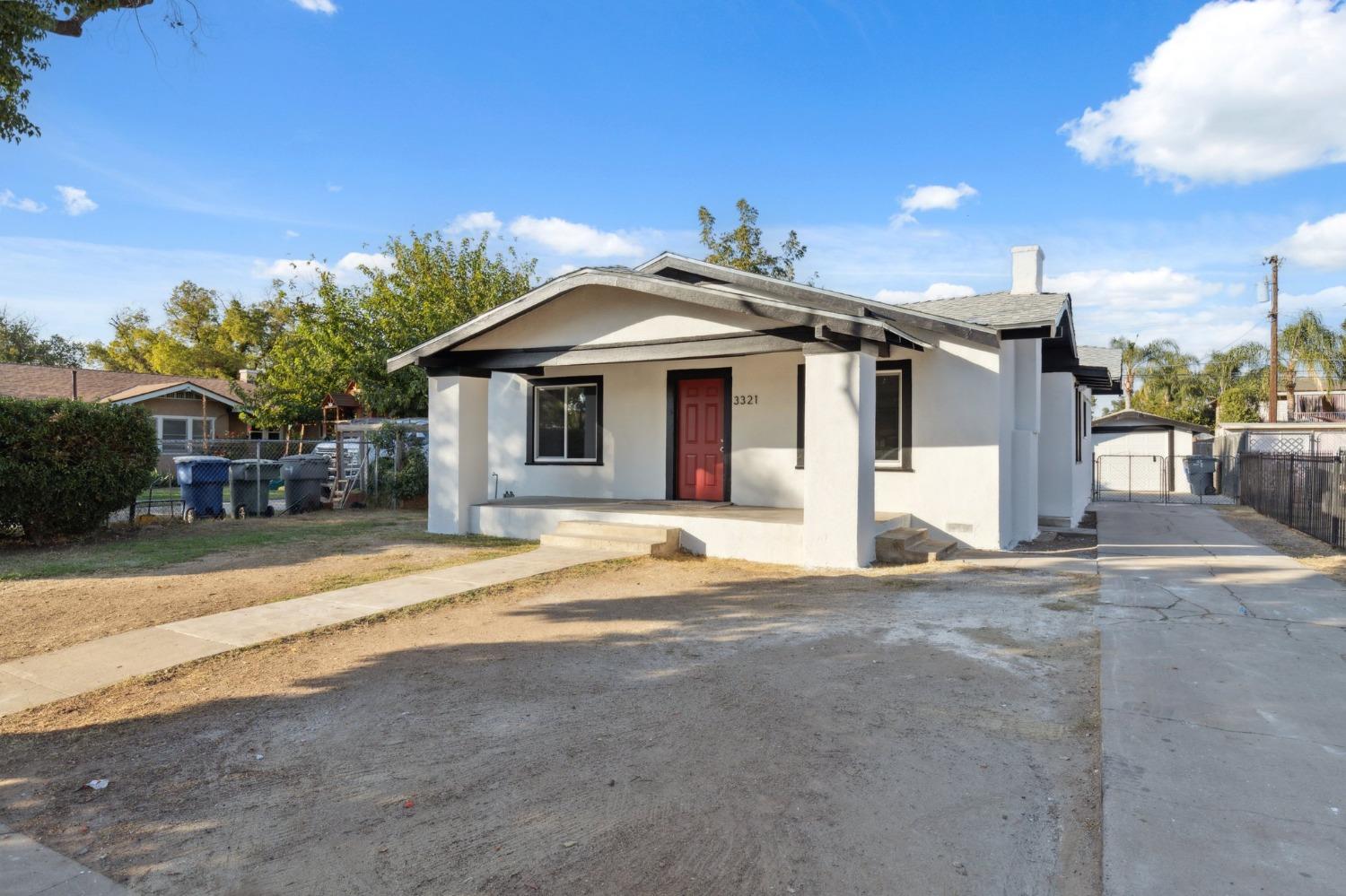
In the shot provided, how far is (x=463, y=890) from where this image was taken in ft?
8.78

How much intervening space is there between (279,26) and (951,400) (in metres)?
11.1

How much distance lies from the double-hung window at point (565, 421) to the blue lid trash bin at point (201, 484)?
5757 millimetres

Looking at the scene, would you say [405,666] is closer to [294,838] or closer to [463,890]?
[294,838]

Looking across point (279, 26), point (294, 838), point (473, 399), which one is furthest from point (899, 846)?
point (279, 26)

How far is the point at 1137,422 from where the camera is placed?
1141 inches

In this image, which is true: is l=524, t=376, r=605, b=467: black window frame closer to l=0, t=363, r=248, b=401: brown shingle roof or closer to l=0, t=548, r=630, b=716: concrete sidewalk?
l=0, t=548, r=630, b=716: concrete sidewalk

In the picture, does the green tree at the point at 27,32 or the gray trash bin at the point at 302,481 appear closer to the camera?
the green tree at the point at 27,32

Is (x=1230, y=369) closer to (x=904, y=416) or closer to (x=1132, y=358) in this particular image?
(x=1132, y=358)

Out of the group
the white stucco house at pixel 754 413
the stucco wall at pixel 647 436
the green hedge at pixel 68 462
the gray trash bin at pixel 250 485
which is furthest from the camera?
the gray trash bin at pixel 250 485

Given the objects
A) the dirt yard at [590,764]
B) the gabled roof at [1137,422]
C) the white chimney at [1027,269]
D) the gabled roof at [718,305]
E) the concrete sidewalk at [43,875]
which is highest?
the white chimney at [1027,269]

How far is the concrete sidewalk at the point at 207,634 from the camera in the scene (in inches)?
194

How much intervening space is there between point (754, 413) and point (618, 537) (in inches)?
131

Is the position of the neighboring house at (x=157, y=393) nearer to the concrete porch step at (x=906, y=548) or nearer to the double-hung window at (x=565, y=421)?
the double-hung window at (x=565, y=421)

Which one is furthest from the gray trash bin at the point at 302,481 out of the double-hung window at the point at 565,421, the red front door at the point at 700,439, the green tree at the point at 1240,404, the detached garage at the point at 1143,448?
the green tree at the point at 1240,404
